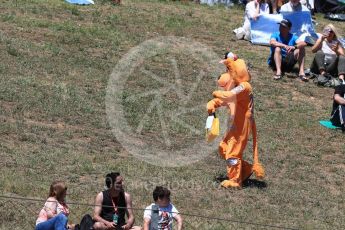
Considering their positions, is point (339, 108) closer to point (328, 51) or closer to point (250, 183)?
point (328, 51)

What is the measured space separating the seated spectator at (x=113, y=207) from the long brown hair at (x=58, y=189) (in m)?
0.53

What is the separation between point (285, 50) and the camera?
1898 centimetres

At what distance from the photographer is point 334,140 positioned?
1633 cm

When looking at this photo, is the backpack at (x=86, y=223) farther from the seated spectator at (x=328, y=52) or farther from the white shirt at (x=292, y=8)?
the white shirt at (x=292, y=8)

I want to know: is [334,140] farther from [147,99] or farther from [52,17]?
[52,17]

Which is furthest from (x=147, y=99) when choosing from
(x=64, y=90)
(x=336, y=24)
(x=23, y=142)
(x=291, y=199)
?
(x=336, y=24)

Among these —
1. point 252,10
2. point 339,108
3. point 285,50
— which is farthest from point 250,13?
point 339,108

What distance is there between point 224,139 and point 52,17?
803 centimetres

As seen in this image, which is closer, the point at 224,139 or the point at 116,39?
the point at 224,139

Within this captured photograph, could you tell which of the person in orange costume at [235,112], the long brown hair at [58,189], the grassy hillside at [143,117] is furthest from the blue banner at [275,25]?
the long brown hair at [58,189]

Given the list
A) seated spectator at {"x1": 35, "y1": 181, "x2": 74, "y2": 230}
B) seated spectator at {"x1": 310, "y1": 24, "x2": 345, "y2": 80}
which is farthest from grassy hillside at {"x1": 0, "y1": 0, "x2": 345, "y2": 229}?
seated spectator at {"x1": 35, "y1": 181, "x2": 74, "y2": 230}

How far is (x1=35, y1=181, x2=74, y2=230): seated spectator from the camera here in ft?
35.5

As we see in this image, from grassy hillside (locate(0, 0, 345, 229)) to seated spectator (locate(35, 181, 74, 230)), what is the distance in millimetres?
581

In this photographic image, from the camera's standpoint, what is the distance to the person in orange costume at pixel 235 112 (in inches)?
→ 530
